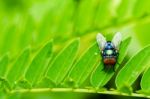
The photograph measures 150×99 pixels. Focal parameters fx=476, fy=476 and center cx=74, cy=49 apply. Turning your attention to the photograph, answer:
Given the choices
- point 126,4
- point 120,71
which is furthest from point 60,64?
point 126,4

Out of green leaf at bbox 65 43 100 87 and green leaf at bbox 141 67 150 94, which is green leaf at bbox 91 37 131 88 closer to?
green leaf at bbox 65 43 100 87

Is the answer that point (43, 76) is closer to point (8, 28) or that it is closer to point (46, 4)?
point (8, 28)

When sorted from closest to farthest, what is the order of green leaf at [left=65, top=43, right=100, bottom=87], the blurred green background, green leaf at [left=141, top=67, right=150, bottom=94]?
green leaf at [left=141, top=67, right=150, bottom=94] < green leaf at [left=65, top=43, right=100, bottom=87] < the blurred green background

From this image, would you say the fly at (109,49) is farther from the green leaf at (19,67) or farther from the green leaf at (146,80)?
the green leaf at (19,67)

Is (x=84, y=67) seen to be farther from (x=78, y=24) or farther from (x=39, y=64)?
(x=78, y=24)

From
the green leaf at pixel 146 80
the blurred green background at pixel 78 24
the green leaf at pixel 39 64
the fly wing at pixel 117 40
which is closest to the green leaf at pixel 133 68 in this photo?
the green leaf at pixel 146 80

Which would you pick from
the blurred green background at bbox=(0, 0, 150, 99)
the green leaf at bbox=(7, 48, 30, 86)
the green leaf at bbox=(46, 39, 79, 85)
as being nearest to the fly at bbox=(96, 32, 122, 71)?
the green leaf at bbox=(46, 39, 79, 85)

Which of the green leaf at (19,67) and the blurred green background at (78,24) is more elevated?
the blurred green background at (78,24)
